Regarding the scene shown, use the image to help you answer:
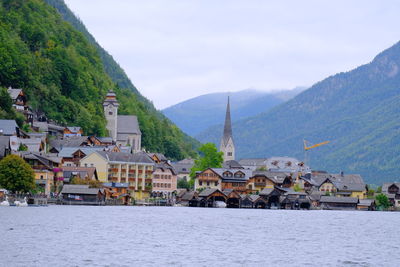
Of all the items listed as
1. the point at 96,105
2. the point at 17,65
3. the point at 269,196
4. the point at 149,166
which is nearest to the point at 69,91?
the point at 96,105

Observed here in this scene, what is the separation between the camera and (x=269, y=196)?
170 m

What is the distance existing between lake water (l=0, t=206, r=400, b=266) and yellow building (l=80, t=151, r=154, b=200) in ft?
188

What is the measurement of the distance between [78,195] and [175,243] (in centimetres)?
6550

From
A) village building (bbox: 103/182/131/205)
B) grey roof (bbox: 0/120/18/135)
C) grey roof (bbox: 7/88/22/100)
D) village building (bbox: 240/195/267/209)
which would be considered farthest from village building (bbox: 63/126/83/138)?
village building (bbox: 240/195/267/209)

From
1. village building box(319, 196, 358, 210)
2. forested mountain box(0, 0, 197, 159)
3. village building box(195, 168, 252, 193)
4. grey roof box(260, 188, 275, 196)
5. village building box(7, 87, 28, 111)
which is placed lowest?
village building box(319, 196, 358, 210)

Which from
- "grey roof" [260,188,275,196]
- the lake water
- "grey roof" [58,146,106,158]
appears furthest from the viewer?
"grey roof" [260,188,275,196]

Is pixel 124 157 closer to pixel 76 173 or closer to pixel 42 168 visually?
pixel 76 173

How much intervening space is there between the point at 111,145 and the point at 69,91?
90.2ft

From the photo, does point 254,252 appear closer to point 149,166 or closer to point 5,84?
point 149,166

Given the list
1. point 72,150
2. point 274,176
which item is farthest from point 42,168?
point 274,176

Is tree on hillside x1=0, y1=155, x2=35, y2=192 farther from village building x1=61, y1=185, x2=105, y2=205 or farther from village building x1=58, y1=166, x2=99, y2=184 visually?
village building x1=58, y1=166, x2=99, y2=184

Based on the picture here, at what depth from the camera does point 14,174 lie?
355 ft

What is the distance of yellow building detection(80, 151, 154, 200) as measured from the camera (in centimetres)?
14775

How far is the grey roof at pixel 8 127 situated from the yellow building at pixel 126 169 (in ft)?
61.0
